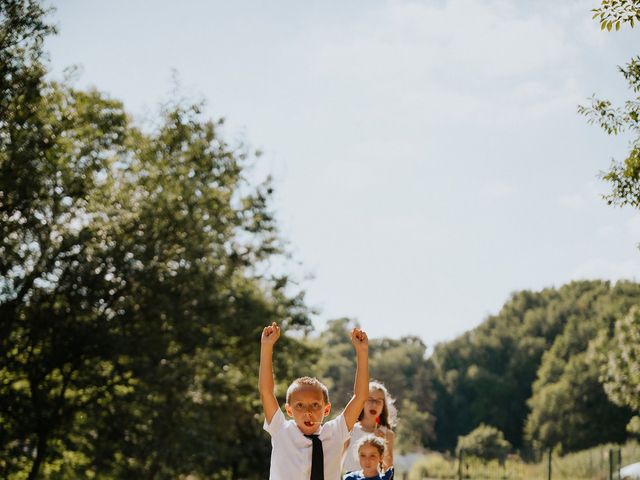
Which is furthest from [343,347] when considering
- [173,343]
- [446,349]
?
[173,343]

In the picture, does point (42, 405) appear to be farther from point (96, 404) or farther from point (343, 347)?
point (343, 347)

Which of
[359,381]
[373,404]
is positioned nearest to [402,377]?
[373,404]

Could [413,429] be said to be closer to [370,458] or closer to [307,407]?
[370,458]

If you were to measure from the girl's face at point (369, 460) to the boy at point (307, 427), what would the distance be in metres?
2.09

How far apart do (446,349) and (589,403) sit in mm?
31851

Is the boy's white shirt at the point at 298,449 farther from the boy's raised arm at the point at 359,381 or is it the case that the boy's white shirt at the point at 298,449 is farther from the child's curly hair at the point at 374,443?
the child's curly hair at the point at 374,443

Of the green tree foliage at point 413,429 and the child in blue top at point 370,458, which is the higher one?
the green tree foliage at point 413,429

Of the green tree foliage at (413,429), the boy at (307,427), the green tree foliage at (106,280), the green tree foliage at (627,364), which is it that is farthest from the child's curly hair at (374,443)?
the green tree foliage at (413,429)

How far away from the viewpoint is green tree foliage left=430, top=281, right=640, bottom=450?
8269 centimetres

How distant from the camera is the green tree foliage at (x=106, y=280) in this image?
21250 mm

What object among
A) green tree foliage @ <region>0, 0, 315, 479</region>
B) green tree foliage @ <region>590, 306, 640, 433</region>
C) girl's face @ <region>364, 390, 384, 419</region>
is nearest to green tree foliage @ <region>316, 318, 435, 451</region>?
green tree foliage @ <region>590, 306, 640, 433</region>

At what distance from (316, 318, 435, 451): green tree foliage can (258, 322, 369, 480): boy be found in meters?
80.3

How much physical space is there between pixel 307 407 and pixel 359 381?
345mm

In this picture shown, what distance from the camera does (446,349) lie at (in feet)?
343
